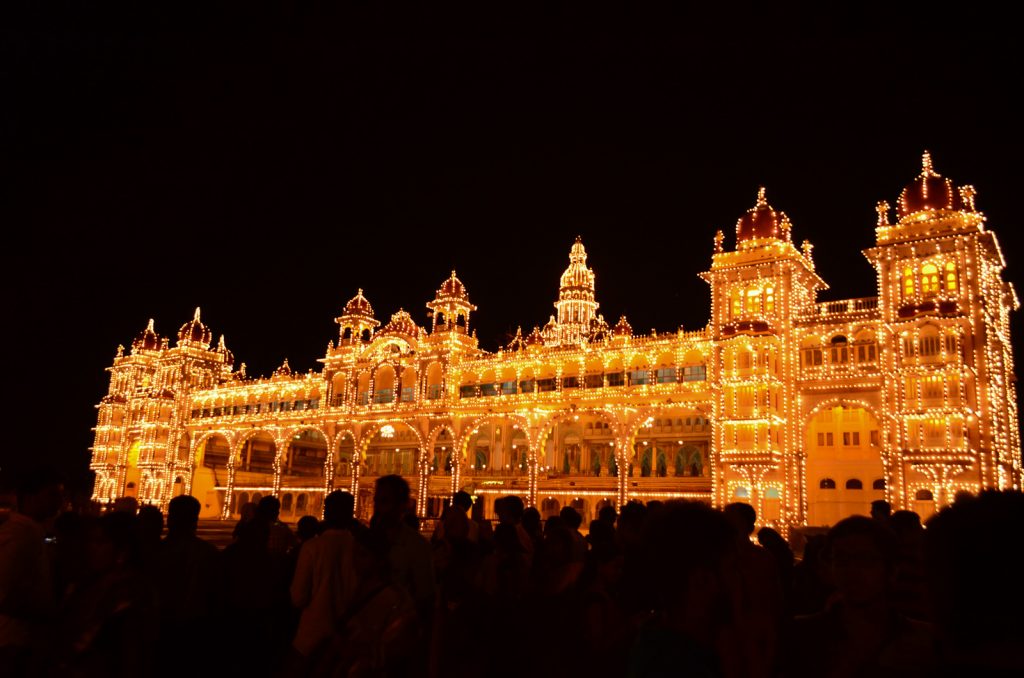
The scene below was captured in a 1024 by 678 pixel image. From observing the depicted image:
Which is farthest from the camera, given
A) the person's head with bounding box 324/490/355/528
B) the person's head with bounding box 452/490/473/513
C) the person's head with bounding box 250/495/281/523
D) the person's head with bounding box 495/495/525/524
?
the person's head with bounding box 452/490/473/513

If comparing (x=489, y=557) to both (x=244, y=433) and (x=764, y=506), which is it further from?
(x=244, y=433)

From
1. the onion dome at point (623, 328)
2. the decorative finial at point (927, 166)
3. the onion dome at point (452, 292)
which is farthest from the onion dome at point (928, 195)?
the onion dome at point (452, 292)

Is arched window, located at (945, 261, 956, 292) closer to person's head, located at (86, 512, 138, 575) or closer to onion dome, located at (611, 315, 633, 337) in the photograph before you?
onion dome, located at (611, 315, 633, 337)

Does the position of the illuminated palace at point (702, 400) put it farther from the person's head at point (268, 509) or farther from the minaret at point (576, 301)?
the person's head at point (268, 509)

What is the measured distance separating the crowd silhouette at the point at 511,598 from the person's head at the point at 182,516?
0.02 meters

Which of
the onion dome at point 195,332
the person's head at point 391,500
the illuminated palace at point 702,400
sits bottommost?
the person's head at point 391,500

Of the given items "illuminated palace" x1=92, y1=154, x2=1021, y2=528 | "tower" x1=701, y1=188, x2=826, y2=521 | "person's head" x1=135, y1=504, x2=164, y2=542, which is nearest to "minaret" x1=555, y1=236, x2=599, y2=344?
"illuminated palace" x1=92, y1=154, x2=1021, y2=528

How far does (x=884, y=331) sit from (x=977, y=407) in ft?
14.7

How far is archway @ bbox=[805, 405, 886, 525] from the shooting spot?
34.2 meters

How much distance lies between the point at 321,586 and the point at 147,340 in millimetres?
66380

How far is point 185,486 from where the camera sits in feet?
191

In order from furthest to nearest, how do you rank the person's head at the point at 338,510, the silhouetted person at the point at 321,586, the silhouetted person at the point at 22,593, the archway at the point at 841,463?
the archway at the point at 841,463, the person's head at the point at 338,510, the silhouetted person at the point at 321,586, the silhouetted person at the point at 22,593

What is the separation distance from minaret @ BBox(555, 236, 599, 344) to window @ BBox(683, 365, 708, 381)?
24.0 metres

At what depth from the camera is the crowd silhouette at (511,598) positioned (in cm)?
182
